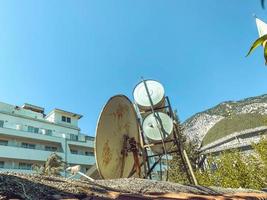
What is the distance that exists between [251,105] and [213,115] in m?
13.6

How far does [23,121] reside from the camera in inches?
1681

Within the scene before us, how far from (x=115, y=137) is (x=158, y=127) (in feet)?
9.73

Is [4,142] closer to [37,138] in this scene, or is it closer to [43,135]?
[37,138]

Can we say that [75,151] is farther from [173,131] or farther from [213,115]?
[213,115]

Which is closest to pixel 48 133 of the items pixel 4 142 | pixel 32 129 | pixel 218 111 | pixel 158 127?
pixel 32 129

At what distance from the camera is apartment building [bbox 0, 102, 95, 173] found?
38562 millimetres

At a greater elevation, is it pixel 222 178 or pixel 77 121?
pixel 77 121

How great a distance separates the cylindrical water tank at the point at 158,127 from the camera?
33.0 ft

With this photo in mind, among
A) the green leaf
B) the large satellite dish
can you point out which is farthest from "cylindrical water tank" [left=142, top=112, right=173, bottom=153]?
the green leaf

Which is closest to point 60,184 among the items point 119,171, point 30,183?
point 30,183

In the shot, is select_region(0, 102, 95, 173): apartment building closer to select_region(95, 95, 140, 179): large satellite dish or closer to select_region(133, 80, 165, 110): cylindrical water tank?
select_region(133, 80, 165, 110): cylindrical water tank

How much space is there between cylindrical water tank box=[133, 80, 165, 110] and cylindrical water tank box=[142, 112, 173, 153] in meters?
0.51

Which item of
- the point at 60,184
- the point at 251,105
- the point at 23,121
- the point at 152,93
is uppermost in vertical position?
the point at 251,105

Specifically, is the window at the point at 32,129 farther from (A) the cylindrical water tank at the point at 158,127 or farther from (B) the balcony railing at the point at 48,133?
(A) the cylindrical water tank at the point at 158,127
